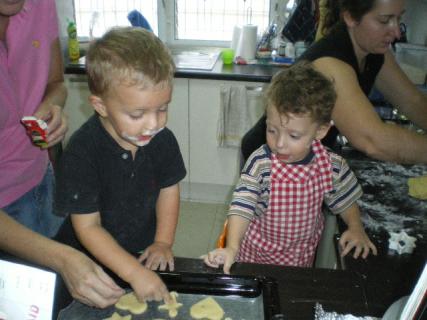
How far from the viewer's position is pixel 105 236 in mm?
896

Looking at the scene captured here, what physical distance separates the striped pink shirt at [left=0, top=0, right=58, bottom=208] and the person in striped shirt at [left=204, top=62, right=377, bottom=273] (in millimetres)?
605

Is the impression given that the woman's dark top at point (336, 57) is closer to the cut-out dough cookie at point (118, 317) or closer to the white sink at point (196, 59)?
the cut-out dough cookie at point (118, 317)

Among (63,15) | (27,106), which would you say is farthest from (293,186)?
(63,15)

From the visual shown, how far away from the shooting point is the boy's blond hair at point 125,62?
2.67 ft

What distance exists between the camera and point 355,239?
98cm

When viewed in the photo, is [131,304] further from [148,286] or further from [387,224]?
[387,224]

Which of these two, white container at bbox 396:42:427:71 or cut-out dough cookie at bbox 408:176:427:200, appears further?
white container at bbox 396:42:427:71

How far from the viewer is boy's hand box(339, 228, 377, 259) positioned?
3.14 ft

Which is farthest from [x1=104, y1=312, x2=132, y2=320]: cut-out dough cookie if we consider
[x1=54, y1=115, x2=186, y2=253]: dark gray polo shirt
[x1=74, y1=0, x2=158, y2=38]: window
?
[x1=74, y1=0, x2=158, y2=38]: window

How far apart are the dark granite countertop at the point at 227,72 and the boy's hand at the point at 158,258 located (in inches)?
64.4

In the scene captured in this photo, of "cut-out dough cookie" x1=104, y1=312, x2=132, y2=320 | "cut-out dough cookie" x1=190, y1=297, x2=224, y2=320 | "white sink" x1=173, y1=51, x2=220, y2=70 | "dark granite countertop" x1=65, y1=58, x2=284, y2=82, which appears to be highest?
"white sink" x1=173, y1=51, x2=220, y2=70

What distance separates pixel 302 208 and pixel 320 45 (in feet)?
1.63

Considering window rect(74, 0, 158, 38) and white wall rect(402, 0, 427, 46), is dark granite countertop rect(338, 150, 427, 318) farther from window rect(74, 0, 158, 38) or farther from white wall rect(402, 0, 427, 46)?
window rect(74, 0, 158, 38)

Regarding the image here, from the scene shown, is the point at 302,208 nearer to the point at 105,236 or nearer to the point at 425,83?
the point at 105,236
